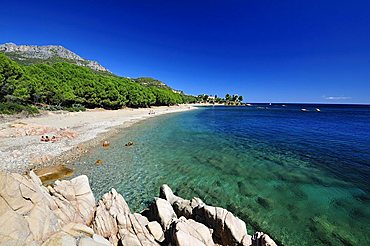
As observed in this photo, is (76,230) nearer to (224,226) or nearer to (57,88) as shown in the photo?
(224,226)

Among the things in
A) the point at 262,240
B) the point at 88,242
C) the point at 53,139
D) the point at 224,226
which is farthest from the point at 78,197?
the point at 53,139

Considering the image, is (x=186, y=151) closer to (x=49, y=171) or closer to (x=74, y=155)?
(x=74, y=155)

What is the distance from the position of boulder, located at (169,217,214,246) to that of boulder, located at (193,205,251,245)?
0.50m

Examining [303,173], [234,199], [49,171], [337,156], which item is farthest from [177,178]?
[337,156]

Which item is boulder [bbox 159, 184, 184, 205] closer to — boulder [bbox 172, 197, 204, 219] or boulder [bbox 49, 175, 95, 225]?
boulder [bbox 172, 197, 204, 219]

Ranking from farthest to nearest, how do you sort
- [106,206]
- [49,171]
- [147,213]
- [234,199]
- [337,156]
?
[337,156] < [49,171] < [234,199] < [147,213] < [106,206]

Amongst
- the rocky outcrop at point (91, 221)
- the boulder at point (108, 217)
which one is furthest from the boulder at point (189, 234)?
the boulder at point (108, 217)

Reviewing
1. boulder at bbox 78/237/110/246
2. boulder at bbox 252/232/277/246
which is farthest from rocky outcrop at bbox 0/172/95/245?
boulder at bbox 252/232/277/246

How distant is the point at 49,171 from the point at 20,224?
11.0m

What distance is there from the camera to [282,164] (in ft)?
58.0

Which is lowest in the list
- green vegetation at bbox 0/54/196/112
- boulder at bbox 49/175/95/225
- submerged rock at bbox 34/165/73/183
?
submerged rock at bbox 34/165/73/183

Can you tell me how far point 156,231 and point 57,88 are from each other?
57.0 metres

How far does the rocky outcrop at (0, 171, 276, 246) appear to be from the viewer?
16.0 ft

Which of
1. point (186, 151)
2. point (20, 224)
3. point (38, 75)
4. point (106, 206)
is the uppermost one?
point (38, 75)
